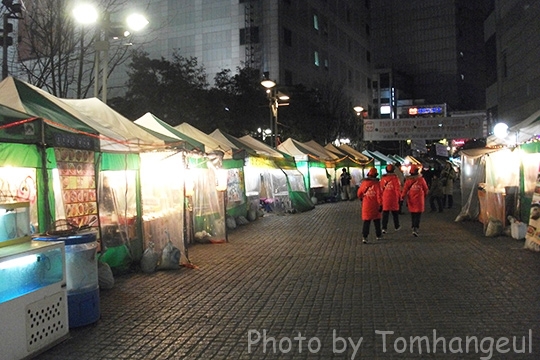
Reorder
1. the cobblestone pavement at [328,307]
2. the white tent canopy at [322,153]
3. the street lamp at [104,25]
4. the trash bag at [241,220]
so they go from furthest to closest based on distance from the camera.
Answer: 1. the white tent canopy at [322,153]
2. the trash bag at [241,220]
3. the street lamp at [104,25]
4. the cobblestone pavement at [328,307]

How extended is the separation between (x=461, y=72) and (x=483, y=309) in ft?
334

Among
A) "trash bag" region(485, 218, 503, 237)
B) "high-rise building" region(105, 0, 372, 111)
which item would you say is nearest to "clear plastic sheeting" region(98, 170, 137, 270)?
"trash bag" region(485, 218, 503, 237)

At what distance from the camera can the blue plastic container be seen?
18.8 feet

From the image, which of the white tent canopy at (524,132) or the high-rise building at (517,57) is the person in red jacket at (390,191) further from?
the high-rise building at (517,57)

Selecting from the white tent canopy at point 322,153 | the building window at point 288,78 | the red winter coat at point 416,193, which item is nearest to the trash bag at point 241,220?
the red winter coat at point 416,193

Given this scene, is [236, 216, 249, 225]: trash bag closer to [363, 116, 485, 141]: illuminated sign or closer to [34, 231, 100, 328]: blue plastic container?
[34, 231, 100, 328]: blue plastic container

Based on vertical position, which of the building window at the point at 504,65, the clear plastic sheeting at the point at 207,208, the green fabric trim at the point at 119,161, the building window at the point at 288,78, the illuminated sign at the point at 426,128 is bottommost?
the clear plastic sheeting at the point at 207,208

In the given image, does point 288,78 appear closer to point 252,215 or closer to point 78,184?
point 252,215

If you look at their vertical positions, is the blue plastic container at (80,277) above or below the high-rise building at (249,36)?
below

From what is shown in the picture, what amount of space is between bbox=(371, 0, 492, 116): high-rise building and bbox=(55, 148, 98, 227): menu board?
9163cm

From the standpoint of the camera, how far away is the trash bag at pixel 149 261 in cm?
891

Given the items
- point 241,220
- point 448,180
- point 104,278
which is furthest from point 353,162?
point 104,278

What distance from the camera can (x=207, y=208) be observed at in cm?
1230

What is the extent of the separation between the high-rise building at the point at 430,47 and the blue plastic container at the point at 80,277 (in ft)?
308
